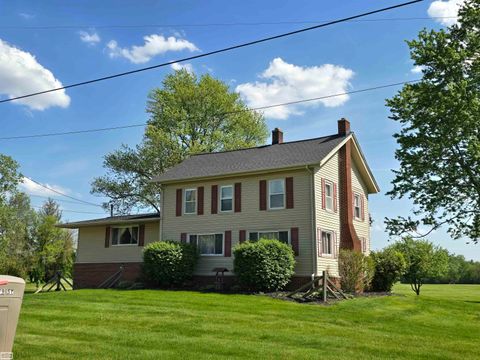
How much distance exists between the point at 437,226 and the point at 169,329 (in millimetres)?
19756

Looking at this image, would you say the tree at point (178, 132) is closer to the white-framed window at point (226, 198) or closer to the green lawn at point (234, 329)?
the white-framed window at point (226, 198)

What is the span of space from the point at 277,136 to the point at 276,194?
19.8 ft

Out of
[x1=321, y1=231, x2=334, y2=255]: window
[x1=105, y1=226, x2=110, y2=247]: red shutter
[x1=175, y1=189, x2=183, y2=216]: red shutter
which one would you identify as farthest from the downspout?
[x1=105, y1=226, x2=110, y2=247]: red shutter

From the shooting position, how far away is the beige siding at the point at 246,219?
2278 centimetres

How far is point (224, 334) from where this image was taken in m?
10.7

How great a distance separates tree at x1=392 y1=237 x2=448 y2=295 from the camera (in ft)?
133

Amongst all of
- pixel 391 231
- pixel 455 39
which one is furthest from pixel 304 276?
pixel 455 39

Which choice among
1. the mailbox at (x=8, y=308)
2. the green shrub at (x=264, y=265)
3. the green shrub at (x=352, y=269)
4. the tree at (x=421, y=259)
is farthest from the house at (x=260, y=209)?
the mailbox at (x=8, y=308)

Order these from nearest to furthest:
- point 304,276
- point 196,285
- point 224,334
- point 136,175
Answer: point 224,334
point 304,276
point 196,285
point 136,175

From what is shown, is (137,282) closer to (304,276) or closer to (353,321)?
(304,276)

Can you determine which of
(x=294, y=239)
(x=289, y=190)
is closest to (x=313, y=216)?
(x=294, y=239)

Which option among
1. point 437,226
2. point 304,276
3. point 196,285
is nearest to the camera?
point 304,276

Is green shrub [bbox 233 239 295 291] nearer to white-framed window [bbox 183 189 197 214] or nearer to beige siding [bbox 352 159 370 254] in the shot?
A: white-framed window [bbox 183 189 197 214]

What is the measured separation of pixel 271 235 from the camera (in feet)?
77.9
